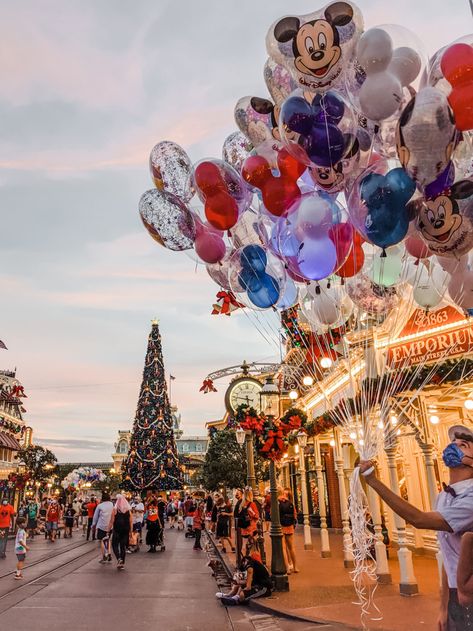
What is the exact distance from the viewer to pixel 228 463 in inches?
1142

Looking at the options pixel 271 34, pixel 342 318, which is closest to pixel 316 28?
pixel 271 34

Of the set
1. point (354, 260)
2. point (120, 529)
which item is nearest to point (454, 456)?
point (354, 260)

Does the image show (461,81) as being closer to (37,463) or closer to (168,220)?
(168,220)

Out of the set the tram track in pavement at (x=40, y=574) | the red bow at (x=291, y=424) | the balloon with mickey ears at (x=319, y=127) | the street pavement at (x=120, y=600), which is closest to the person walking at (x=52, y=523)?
the tram track in pavement at (x=40, y=574)

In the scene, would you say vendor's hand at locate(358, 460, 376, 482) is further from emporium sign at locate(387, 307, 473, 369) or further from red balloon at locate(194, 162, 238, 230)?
emporium sign at locate(387, 307, 473, 369)

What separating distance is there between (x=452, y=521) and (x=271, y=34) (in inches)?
177

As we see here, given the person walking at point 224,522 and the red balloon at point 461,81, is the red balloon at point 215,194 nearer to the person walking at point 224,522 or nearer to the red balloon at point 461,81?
the red balloon at point 461,81

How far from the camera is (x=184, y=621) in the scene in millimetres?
7277

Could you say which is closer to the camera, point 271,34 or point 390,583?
point 271,34

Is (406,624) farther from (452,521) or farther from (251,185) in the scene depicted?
(251,185)

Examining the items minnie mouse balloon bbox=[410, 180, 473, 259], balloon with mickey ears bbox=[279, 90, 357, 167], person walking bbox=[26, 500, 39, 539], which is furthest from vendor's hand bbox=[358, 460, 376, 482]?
person walking bbox=[26, 500, 39, 539]

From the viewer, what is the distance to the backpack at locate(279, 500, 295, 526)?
36.9 ft

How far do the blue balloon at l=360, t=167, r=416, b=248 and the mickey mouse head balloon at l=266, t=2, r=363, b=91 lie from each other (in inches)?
40.6

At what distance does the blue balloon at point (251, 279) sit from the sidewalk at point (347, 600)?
14.3ft
